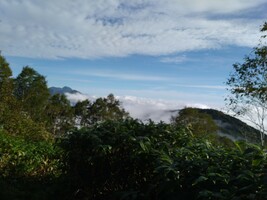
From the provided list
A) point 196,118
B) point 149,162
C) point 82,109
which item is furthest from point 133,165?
point 82,109

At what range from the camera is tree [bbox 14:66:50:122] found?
46.3 meters

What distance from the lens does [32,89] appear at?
4691 cm

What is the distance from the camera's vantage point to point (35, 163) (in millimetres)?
8398

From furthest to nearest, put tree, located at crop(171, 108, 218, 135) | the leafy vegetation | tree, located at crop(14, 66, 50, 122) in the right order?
tree, located at crop(14, 66, 50, 122), tree, located at crop(171, 108, 218, 135), the leafy vegetation

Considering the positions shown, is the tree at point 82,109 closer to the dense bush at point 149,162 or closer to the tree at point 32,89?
the tree at point 32,89

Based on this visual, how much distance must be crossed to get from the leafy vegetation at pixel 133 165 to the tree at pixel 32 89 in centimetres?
3757

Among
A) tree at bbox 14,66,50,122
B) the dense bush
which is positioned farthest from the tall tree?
the dense bush

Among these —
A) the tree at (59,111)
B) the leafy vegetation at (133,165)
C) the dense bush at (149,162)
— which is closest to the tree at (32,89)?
the tree at (59,111)

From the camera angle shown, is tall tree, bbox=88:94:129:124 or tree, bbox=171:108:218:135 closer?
tree, bbox=171:108:218:135

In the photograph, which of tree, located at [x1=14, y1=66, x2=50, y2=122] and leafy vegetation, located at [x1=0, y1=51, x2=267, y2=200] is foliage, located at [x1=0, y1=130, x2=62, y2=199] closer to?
leafy vegetation, located at [x1=0, y1=51, x2=267, y2=200]

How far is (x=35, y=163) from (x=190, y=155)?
5.11 metres

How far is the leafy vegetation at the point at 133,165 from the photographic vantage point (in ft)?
11.3

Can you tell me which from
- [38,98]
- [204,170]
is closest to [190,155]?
[204,170]

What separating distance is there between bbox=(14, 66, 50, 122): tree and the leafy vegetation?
37569 mm
